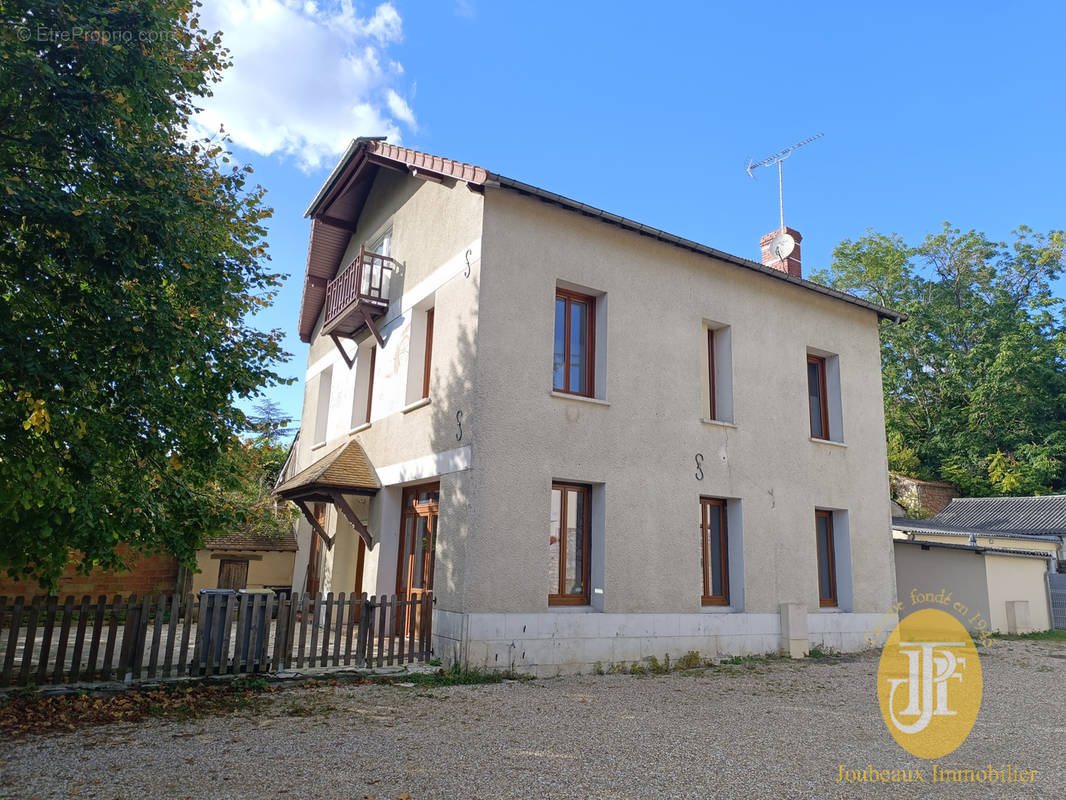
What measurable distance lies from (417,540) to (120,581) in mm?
7479

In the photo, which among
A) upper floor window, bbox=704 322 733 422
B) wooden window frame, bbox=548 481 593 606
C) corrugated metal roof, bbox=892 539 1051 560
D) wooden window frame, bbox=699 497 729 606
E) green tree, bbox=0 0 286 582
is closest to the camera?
green tree, bbox=0 0 286 582

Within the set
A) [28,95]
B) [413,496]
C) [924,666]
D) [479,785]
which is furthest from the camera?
[413,496]

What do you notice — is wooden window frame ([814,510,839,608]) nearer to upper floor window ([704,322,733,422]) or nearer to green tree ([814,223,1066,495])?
upper floor window ([704,322,733,422])

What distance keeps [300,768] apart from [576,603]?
19.0 feet

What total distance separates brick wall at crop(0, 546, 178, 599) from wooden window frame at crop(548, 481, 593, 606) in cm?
897

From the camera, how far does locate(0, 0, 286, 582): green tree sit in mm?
6507

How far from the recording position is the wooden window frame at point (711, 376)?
13117 mm

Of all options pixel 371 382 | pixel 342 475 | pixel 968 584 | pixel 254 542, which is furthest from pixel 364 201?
pixel 968 584

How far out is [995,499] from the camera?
32.0m

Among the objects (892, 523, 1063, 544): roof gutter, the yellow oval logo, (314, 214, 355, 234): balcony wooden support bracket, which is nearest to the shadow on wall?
the yellow oval logo

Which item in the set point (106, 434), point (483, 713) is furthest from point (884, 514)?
point (106, 434)

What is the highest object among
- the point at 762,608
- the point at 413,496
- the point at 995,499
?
the point at 995,499

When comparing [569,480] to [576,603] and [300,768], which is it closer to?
[576,603]

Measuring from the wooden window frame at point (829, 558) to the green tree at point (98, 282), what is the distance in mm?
11083
